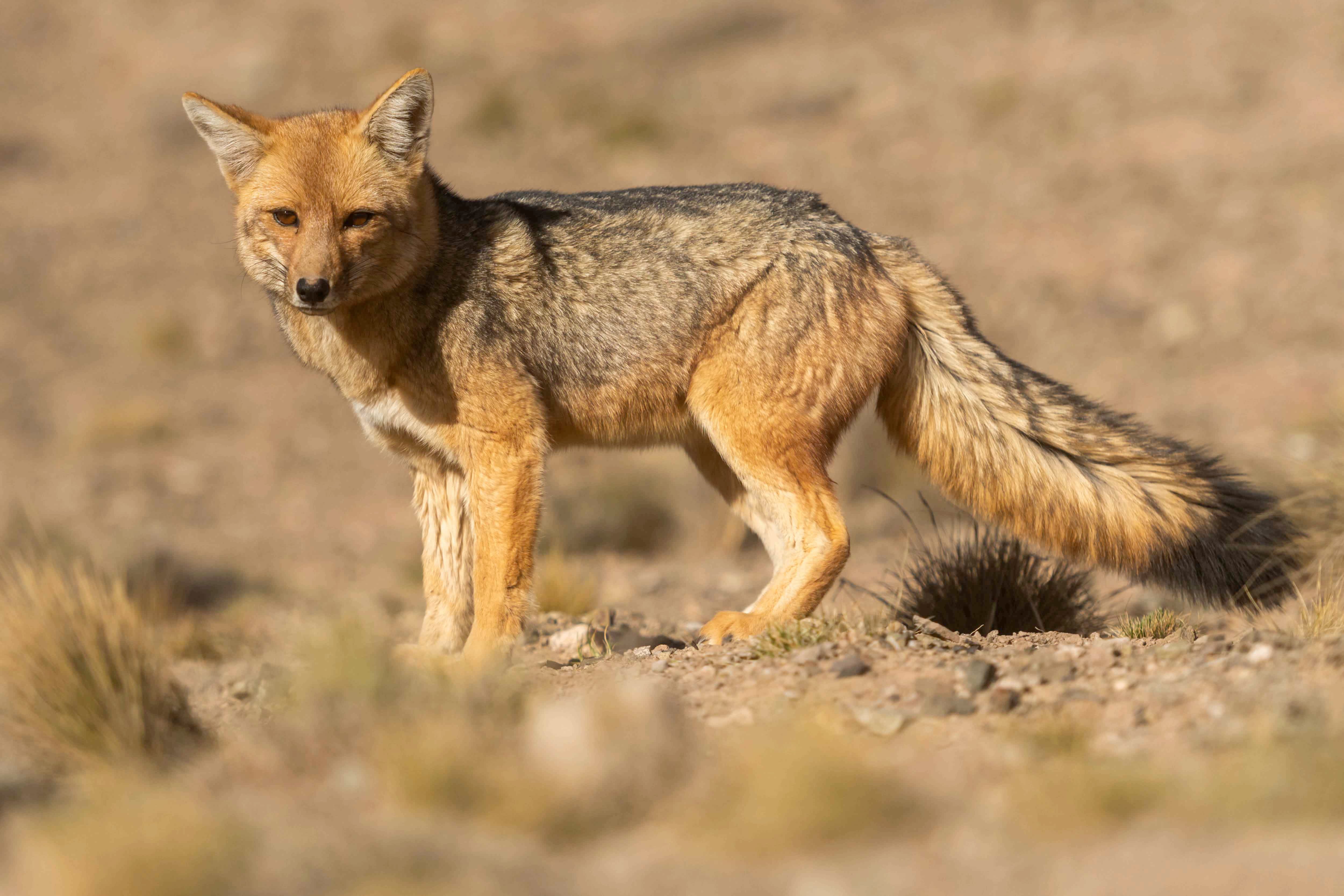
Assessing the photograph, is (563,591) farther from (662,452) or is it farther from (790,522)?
(662,452)

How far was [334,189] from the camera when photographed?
514 cm

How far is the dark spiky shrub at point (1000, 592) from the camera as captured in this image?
6.01m

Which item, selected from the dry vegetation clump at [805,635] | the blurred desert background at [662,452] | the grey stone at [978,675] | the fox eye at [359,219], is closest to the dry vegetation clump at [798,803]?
the blurred desert background at [662,452]

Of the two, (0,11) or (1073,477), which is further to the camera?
(0,11)

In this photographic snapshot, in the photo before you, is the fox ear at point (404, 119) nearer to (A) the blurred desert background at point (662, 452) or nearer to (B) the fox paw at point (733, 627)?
(A) the blurred desert background at point (662, 452)

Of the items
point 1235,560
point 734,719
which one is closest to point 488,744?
point 734,719

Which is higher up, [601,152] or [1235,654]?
[601,152]

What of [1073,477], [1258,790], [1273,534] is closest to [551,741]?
[1258,790]

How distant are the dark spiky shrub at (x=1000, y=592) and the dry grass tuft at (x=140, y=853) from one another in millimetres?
3882

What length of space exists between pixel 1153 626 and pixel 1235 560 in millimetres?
452

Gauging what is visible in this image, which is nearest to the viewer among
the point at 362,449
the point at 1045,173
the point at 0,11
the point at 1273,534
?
the point at 1273,534

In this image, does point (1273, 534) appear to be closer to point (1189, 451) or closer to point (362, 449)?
point (1189, 451)

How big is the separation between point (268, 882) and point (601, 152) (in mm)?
18156

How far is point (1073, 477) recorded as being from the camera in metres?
A: 5.54
